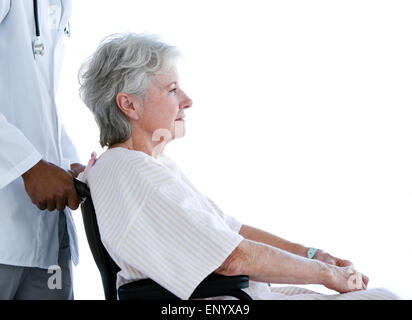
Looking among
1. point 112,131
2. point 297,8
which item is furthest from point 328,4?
point 112,131

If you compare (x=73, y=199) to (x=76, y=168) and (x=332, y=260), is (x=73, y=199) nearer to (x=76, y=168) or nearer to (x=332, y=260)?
(x=76, y=168)

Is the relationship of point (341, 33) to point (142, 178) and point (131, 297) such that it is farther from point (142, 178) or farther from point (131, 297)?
point (131, 297)

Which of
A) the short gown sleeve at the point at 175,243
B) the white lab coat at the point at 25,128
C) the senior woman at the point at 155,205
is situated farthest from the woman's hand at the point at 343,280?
the white lab coat at the point at 25,128

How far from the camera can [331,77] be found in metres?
2.28

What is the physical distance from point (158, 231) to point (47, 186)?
33cm

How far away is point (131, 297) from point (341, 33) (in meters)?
1.70

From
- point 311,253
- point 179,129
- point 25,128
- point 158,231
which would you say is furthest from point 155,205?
point 311,253

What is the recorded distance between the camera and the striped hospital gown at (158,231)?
1.10 metres

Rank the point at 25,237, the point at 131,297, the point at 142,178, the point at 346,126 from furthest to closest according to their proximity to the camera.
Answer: the point at 346,126 → the point at 25,237 → the point at 142,178 → the point at 131,297

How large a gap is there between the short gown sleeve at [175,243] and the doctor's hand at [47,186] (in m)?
0.23

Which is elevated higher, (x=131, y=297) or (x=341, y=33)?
(x=341, y=33)

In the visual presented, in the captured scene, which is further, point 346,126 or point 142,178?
point 346,126

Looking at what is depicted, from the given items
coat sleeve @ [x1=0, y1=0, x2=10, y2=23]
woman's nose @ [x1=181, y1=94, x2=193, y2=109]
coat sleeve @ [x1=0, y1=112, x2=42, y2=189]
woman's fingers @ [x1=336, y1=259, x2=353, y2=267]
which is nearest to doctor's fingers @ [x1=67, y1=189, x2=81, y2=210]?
coat sleeve @ [x1=0, y1=112, x2=42, y2=189]

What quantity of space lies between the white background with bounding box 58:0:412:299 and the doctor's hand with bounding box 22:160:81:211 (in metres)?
1.02
